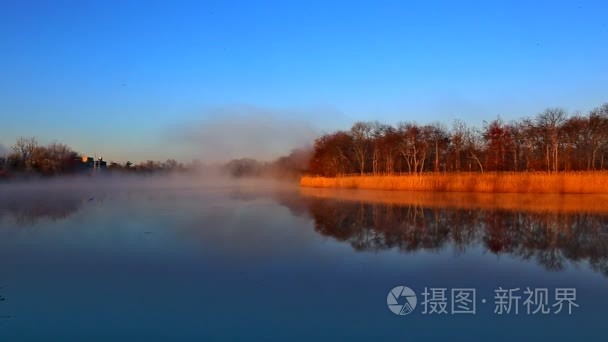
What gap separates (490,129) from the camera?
4234 centimetres

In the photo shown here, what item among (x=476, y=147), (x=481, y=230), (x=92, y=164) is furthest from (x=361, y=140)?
(x=92, y=164)

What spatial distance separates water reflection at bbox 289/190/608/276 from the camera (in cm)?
875

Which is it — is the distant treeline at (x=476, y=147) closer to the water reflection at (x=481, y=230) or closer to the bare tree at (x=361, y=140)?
the bare tree at (x=361, y=140)

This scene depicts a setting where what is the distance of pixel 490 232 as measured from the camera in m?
11.6

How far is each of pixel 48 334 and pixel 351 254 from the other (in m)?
5.69

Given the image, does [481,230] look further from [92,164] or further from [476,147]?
[92,164]

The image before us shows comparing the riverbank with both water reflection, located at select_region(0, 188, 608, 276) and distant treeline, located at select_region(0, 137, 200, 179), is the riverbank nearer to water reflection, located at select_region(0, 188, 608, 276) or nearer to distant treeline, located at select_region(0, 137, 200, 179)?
water reflection, located at select_region(0, 188, 608, 276)

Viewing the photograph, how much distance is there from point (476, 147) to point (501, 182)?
14729mm

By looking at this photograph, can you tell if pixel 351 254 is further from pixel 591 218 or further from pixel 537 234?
pixel 591 218

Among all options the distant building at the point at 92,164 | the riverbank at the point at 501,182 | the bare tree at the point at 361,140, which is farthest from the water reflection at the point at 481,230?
the distant building at the point at 92,164

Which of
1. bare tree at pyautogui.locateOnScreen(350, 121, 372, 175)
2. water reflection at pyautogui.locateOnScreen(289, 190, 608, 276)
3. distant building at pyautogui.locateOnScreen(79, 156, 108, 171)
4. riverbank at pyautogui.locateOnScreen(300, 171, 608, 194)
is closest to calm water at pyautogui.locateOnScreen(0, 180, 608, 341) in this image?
water reflection at pyautogui.locateOnScreen(289, 190, 608, 276)

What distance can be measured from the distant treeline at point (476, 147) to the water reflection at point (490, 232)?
1867cm

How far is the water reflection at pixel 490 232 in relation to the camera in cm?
875

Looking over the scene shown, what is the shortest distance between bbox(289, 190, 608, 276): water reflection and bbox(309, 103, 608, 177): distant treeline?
18.7 m
